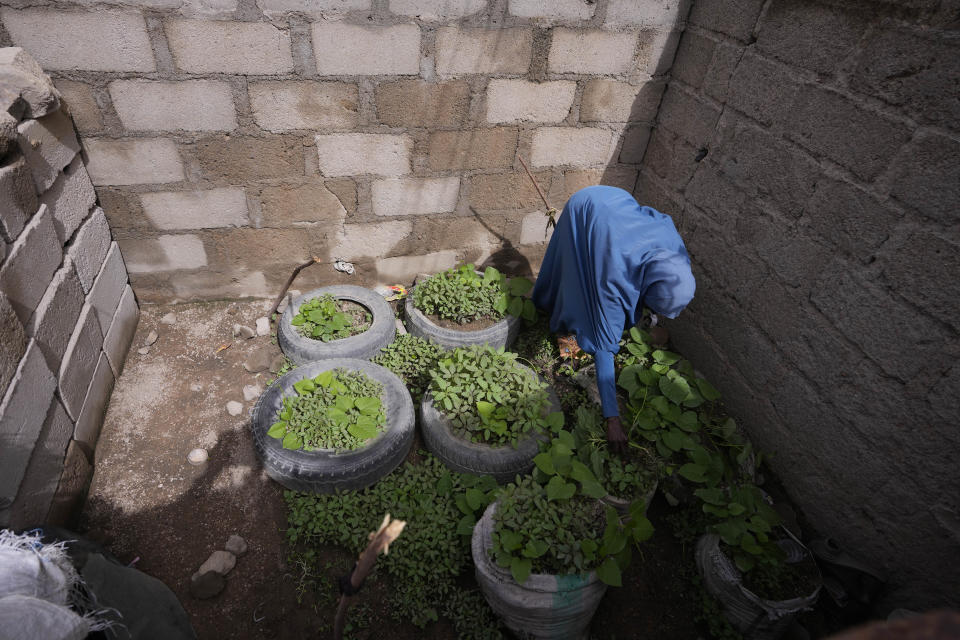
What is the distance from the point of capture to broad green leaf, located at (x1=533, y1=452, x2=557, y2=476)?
8.79ft

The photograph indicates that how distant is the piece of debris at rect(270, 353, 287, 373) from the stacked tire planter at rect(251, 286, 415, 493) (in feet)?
0.24

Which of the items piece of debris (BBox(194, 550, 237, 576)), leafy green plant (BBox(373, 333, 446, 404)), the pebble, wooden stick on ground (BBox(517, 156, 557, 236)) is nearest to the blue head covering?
wooden stick on ground (BBox(517, 156, 557, 236))

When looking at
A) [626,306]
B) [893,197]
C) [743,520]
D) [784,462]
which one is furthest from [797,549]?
[893,197]

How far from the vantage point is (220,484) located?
312 cm

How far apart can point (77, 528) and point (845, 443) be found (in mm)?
4340

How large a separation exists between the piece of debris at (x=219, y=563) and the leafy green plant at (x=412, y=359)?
4.73 ft

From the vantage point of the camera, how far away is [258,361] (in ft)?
12.6

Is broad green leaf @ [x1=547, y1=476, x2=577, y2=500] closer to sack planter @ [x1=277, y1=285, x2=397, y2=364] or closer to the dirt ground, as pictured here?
the dirt ground

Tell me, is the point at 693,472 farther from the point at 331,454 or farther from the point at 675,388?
the point at 331,454

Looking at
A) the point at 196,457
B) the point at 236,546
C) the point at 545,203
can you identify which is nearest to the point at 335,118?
the point at 545,203

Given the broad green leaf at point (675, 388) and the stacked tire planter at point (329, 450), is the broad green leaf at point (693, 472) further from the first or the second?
the stacked tire planter at point (329, 450)

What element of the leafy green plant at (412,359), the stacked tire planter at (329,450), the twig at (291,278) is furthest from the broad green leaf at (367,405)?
the twig at (291,278)

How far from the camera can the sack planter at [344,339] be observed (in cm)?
367

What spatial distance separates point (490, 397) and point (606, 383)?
2.43 ft
